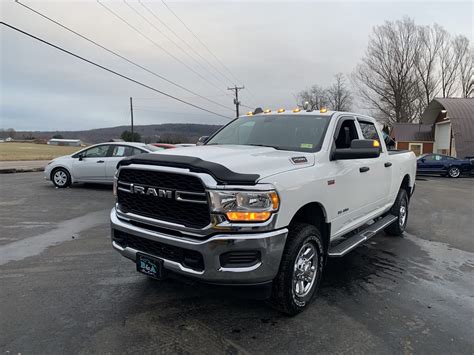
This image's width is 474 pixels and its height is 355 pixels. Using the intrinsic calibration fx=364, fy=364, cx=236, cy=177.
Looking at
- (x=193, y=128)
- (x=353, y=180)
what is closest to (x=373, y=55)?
(x=193, y=128)

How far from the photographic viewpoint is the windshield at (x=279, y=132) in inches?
164

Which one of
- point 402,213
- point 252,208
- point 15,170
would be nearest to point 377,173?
point 402,213

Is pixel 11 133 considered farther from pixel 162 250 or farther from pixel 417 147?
pixel 162 250

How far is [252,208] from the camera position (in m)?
2.90

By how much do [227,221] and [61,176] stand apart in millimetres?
10535

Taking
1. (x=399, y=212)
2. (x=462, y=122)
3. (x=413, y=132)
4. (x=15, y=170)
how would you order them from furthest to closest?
1. (x=413, y=132)
2. (x=462, y=122)
3. (x=15, y=170)
4. (x=399, y=212)

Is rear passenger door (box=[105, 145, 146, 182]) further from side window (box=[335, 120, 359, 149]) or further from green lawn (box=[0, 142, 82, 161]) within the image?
green lawn (box=[0, 142, 82, 161])

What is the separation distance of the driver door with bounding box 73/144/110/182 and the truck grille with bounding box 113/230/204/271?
8.14 metres

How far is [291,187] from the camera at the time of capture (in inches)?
124

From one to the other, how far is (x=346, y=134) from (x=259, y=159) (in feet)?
5.83

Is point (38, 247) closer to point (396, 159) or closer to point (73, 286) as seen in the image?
point (73, 286)

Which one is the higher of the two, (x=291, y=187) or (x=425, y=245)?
(x=291, y=187)

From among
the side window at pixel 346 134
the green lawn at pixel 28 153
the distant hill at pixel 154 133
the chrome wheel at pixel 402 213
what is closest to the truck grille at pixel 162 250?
the side window at pixel 346 134

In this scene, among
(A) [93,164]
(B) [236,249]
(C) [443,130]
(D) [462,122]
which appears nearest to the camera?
(B) [236,249]
